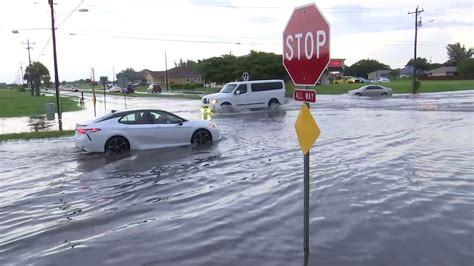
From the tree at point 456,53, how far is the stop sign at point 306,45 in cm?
18203

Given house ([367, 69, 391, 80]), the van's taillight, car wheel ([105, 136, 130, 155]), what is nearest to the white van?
car wheel ([105, 136, 130, 155])

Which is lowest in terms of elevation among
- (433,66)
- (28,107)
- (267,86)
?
(28,107)

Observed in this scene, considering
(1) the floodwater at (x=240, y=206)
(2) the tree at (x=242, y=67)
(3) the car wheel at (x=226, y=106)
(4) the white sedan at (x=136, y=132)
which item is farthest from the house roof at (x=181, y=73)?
(1) the floodwater at (x=240, y=206)

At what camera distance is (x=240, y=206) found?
746 centimetres

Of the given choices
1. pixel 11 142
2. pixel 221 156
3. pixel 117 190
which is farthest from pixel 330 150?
pixel 11 142

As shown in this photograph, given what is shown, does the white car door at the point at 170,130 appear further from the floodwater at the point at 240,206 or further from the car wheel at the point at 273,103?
the car wheel at the point at 273,103

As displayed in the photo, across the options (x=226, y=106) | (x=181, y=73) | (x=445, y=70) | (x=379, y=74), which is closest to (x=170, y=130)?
(x=226, y=106)

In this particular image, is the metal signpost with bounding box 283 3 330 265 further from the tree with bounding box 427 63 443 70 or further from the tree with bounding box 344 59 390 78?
the tree with bounding box 427 63 443 70

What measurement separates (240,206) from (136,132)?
7.20 m

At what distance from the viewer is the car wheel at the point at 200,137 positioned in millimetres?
14906

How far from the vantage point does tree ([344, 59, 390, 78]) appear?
171 meters

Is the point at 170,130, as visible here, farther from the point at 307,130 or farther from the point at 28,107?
the point at 28,107

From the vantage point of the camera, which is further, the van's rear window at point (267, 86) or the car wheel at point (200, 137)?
the van's rear window at point (267, 86)

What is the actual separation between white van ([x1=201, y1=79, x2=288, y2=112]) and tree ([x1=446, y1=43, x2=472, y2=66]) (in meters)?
156
